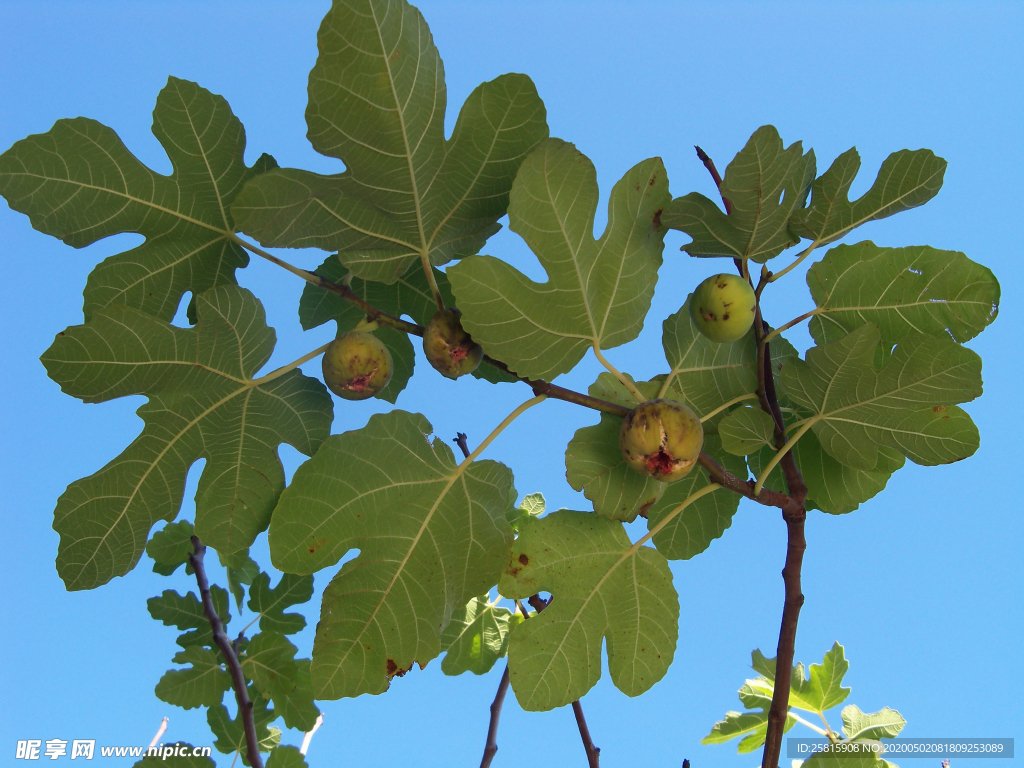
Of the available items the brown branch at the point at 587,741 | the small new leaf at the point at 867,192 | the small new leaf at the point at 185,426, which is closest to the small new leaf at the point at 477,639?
the brown branch at the point at 587,741

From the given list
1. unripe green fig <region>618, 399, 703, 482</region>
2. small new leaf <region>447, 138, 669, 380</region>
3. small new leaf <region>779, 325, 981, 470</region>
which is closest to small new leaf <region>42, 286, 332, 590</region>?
small new leaf <region>447, 138, 669, 380</region>

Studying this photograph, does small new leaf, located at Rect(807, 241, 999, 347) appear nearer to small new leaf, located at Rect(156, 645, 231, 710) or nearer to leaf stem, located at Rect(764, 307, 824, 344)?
leaf stem, located at Rect(764, 307, 824, 344)

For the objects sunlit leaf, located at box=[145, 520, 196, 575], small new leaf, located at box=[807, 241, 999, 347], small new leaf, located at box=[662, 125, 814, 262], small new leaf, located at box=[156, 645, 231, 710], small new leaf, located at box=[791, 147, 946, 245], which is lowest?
small new leaf, located at box=[156, 645, 231, 710]

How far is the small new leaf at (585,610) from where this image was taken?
1.51m

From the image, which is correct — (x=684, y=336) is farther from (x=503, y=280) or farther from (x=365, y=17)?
(x=365, y=17)

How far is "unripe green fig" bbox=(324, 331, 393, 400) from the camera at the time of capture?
60.5 inches

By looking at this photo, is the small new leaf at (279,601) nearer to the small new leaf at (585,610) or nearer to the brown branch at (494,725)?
the brown branch at (494,725)

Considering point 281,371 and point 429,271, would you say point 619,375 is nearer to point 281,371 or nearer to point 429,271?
point 429,271

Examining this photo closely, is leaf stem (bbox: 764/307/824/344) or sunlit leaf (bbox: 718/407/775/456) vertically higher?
leaf stem (bbox: 764/307/824/344)

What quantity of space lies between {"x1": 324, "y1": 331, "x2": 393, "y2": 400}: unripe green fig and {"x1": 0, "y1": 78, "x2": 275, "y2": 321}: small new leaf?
44cm

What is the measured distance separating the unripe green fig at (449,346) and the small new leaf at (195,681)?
6.93ft

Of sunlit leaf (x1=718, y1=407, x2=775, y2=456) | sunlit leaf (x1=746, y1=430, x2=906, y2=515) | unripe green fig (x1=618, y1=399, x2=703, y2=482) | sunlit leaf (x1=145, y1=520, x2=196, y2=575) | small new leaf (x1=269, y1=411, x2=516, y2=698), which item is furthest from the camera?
sunlit leaf (x1=145, y1=520, x2=196, y2=575)

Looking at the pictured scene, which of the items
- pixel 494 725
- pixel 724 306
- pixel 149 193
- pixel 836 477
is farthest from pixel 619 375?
pixel 494 725

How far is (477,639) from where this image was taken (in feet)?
9.29
